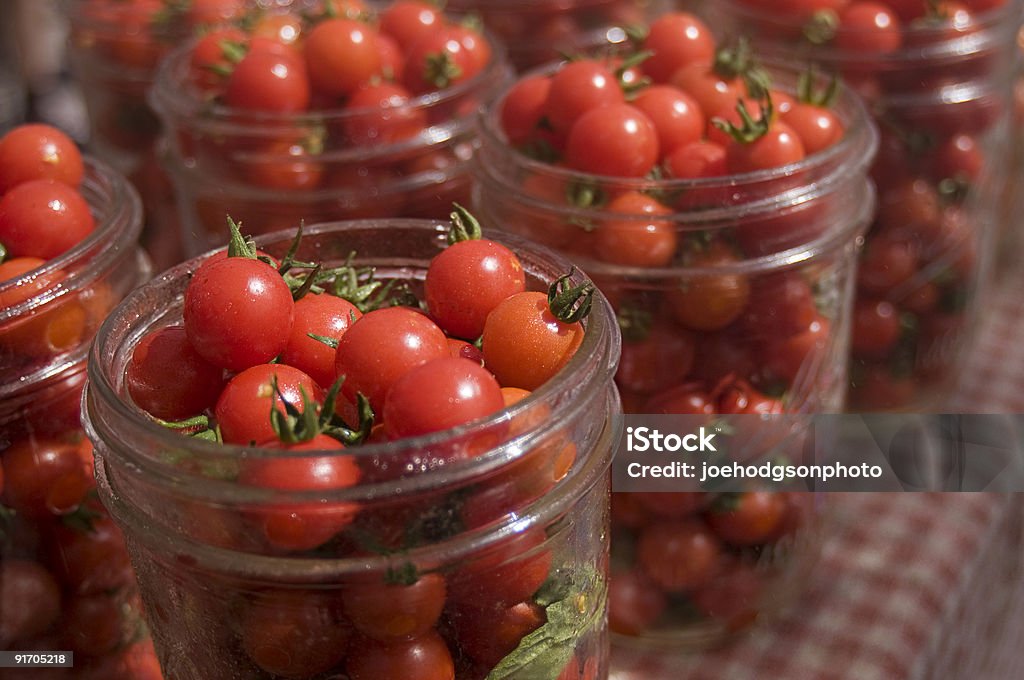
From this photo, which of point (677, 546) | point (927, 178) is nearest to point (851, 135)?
point (927, 178)

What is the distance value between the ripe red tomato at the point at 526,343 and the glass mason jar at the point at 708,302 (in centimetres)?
24

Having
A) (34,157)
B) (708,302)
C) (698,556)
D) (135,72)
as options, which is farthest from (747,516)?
(135,72)

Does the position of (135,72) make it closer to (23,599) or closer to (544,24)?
(544,24)

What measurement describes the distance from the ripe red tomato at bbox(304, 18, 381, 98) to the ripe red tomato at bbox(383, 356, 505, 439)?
0.55 m

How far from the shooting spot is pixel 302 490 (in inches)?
21.8

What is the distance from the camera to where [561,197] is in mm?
904

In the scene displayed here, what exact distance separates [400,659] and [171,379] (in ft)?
0.72

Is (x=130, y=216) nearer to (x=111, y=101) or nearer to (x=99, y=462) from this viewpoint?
(x=99, y=462)

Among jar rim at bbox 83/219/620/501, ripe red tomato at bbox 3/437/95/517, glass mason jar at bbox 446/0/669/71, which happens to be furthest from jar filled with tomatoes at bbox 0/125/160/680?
glass mason jar at bbox 446/0/669/71

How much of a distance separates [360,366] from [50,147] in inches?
17.2

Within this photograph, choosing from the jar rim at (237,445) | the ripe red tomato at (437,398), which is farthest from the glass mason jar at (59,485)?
the ripe red tomato at (437,398)

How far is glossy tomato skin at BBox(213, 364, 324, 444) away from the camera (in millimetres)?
609

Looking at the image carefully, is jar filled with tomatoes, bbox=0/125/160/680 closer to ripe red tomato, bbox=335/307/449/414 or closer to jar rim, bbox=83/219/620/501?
jar rim, bbox=83/219/620/501

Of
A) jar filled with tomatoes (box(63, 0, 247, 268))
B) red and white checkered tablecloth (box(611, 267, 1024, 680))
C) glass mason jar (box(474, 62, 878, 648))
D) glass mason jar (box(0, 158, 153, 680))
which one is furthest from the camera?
jar filled with tomatoes (box(63, 0, 247, 268))
